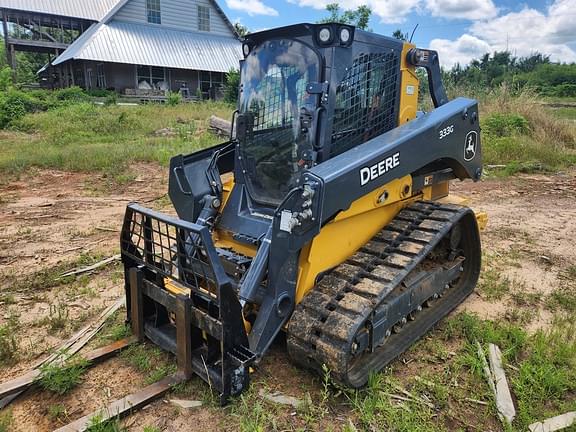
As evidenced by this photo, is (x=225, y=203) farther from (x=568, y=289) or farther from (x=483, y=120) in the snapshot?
(x=483, y=120)

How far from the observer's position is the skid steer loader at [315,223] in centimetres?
291

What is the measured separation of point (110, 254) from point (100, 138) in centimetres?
958

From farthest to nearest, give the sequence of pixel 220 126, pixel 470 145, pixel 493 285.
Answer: pixel 220 126 → pixel 493 285 → pixel 470 145

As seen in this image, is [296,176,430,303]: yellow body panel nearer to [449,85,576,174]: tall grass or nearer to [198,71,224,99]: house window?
[449,85,576,174]: tall grass

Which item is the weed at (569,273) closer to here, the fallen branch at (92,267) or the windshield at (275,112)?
the windshield at (275,112)

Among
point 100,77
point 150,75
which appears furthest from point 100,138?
point 100,77

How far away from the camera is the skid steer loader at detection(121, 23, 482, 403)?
2908 millimetres

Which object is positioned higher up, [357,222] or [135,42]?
[135,42]

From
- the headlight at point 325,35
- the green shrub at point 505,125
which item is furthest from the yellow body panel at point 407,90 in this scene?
the green shrub at point 505,125

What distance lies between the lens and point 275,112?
3.71m

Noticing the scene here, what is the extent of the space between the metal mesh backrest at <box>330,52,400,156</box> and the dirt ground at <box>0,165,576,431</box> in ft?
5.62

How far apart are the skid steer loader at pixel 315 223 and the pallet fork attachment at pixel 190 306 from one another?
0.01 meters

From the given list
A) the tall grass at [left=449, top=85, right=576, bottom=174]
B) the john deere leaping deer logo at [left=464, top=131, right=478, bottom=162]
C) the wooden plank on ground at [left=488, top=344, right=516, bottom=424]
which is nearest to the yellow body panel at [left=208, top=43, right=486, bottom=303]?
the john deere leaping deer logo at [left=464, top=131, right=478, bottom=162]

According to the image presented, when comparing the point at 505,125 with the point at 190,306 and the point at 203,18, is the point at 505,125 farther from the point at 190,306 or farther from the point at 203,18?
the point at 203,18
